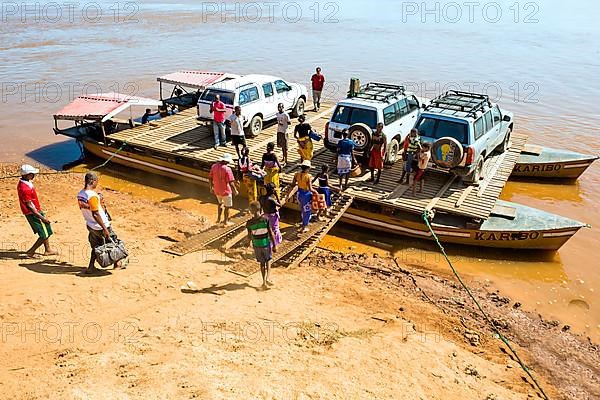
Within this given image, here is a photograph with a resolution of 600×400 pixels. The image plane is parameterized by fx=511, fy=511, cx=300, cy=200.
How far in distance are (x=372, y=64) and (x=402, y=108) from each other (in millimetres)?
21584

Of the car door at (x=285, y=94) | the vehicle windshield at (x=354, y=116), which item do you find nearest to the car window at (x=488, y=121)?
the vehicle windshield at (x=354, y=116)

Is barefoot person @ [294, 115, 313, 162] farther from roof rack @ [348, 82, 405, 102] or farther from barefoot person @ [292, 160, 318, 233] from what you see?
roof rack @ [348, 82, 405, 102]

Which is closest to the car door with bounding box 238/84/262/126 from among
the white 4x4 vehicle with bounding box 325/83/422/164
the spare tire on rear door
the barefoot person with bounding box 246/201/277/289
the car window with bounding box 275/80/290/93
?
the car window with bounding box 275/80/290/93

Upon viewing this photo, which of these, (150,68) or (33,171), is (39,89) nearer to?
(150,68)

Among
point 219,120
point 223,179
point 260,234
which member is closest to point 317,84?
point 219,120

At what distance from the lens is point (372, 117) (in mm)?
13203

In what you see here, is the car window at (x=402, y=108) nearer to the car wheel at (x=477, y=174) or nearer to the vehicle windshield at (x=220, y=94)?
the car wheel at (x=477, y=174)

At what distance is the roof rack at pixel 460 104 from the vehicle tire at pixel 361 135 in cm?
169

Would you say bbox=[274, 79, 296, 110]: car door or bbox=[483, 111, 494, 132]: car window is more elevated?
bbox=[274, 79, 296, 110]: car door

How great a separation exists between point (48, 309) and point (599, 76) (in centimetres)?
3454

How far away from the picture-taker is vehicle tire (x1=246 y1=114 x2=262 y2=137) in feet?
52.0

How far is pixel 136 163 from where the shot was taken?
16.2 metres

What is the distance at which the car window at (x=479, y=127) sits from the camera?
497 inches

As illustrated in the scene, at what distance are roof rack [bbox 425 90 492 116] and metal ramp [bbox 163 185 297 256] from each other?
4819 millimetres
